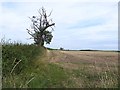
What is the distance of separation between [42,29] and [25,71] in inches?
745

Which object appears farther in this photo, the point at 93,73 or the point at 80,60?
the point at 80,60

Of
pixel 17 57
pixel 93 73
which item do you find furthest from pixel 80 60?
pixel 93 73

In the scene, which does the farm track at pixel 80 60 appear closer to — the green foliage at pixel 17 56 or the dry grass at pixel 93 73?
the dry grass at pixel 93 73

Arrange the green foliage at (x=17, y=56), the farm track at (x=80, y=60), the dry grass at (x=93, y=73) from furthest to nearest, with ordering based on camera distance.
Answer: the farm track at (x=80, y=60) → the green foliage at (x=17, y=56) → the dry grass at (x=93, y=73)

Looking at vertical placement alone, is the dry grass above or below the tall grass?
below

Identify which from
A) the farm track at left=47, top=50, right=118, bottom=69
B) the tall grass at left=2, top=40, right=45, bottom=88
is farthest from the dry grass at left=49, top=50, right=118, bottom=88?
the tall grass at left=2, top=40, right=45, bottom=88

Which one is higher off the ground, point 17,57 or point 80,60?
point 17,57

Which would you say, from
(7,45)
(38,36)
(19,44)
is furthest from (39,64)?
(38,36)

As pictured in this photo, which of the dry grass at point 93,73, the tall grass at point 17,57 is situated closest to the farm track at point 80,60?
the dry grass at point 93,73

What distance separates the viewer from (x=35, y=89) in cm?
779

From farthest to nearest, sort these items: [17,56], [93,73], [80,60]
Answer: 1. [80,60]
2. [17,56]
3. [93,73]

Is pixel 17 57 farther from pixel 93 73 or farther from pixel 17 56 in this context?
pixel 93 73

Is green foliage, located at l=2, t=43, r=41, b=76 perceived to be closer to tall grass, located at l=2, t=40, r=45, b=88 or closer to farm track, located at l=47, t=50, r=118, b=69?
tall grass, located at l=2, t=40, r=45, b=88

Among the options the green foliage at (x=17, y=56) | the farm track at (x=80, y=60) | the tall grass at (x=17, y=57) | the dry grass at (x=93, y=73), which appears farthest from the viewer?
the farm track at (x=80, y=60)
